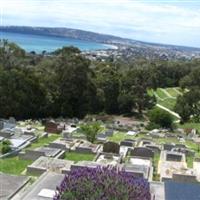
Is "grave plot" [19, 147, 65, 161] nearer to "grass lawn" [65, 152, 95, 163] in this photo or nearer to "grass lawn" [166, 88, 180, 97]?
"grass lawn" [65, 152, 95, 163]

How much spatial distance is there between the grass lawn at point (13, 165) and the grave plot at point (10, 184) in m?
1.75

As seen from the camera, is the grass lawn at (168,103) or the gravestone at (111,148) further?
the grass lawn at (168,103)

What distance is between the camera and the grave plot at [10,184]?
46.4 feet

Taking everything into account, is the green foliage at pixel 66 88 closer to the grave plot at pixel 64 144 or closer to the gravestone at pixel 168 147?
the grave plot at pixel 64 144

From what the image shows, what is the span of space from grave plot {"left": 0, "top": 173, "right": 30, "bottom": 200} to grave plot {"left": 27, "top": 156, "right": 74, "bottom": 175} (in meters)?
1.24

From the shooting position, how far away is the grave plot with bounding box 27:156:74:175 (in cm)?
1736

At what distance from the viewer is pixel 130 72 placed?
5988cm

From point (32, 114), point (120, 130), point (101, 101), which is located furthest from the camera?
point (101, 101)

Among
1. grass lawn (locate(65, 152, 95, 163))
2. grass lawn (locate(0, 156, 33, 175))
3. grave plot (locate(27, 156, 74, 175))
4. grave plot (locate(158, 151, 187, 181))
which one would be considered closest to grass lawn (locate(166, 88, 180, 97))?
grave plot (locate(158, 151, 187, 181))

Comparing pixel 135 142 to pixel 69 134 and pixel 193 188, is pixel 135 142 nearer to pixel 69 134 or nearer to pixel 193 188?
pixel 69 134

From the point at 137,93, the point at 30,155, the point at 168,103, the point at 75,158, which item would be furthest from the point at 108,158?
the point at 168,103

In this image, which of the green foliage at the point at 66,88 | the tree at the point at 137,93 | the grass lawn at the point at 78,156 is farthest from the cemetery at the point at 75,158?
the tree at the point at 137,93

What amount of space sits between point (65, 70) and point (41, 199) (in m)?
35.2

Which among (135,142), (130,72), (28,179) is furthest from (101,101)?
(28,179)
